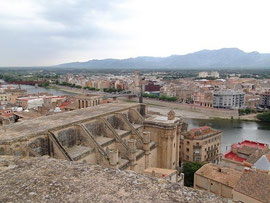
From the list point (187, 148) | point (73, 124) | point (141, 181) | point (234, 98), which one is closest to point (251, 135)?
point (187, 148)

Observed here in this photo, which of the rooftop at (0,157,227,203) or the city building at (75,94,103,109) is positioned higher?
the rooftop at (0,157,227,203)

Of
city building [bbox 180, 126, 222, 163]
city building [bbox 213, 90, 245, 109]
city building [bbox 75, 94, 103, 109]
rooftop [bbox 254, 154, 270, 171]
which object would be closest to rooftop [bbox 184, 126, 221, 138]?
city building [bbox 180, 126, 222, 163]

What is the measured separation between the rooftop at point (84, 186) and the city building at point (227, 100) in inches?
2487

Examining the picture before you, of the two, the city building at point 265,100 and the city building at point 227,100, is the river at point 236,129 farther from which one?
the city building at point 265,100

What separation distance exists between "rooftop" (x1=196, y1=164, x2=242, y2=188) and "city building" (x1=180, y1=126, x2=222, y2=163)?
28.6 feet

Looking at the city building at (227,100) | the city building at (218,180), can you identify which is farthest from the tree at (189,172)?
the city building at (227,100)

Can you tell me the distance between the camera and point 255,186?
1263cm

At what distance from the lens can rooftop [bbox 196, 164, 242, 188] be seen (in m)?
15.5

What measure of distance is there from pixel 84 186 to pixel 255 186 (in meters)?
10.7

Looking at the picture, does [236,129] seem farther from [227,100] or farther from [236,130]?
[227,100]

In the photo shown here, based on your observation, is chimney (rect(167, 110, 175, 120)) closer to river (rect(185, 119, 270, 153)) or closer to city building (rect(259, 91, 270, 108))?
river (rect(185, 119, 270, 153))

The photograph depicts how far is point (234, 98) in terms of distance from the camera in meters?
65.4

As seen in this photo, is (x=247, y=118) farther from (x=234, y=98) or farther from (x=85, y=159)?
(x=85, y=159)

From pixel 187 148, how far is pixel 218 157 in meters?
4.96
